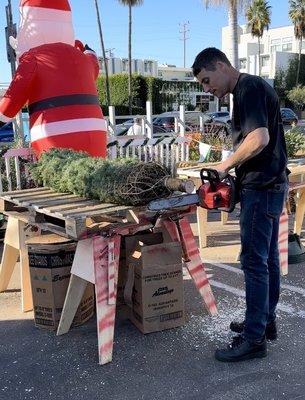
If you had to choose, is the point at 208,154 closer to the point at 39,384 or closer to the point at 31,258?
the point at 31,258

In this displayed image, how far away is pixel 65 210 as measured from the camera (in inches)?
115

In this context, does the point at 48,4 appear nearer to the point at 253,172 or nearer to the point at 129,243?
the point at 129,243

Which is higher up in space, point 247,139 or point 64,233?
point 247,139

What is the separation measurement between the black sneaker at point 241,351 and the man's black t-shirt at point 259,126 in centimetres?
100

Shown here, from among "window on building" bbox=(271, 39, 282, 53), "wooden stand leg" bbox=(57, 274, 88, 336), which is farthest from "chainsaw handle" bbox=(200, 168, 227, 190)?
"window on building" bbox=(271, 39, 282, 53)

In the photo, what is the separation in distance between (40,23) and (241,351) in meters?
3.65

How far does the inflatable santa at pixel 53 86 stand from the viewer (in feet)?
14.5

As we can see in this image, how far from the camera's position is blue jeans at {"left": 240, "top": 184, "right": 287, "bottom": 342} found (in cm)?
281

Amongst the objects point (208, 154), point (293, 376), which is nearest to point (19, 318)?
point (293, 376)

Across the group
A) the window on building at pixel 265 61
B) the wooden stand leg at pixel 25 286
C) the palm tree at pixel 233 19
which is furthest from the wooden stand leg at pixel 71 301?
the window on building at pixel 265 61

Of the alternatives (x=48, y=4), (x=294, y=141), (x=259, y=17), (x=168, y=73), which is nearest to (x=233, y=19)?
(x=294, y=141)

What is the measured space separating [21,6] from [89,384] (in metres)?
3.81

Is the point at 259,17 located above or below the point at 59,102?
above

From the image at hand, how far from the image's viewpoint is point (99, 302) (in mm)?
2957
